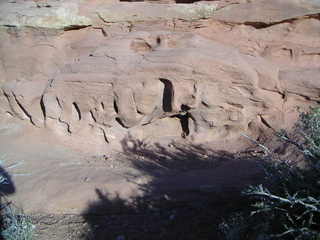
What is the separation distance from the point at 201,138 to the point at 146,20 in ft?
7.65

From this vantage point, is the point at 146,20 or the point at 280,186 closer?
the point at 280,186

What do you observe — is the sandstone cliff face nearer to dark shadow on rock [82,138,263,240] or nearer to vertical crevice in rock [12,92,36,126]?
vertical crevice in rock [12,92,36,126]

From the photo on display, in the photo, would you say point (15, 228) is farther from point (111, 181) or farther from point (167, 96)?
point (167, 96)

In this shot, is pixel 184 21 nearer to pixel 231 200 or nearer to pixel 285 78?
pixel 285 78

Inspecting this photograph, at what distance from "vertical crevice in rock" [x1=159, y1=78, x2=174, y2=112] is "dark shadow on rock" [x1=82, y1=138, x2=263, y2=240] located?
97 cm

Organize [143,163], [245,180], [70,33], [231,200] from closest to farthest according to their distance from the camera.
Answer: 1. [231,200]
2. [245,180]
3. [143,163]
4. [70,33]

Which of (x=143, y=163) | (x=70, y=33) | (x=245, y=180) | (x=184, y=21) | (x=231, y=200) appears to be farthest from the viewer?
(x=70, y=33)

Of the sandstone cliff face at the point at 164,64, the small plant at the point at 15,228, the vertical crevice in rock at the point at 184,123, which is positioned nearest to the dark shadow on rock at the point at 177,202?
the small plant at the point at 15,228

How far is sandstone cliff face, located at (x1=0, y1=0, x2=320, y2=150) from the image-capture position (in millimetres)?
5562

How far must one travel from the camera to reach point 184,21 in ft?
19.1

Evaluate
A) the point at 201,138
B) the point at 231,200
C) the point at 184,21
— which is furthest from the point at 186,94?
the point at 231,200

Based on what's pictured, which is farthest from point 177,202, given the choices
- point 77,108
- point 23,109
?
point 23,109

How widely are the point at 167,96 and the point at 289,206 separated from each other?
330 centimetres

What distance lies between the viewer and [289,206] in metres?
2.85
